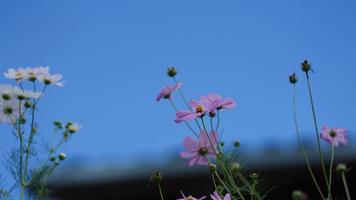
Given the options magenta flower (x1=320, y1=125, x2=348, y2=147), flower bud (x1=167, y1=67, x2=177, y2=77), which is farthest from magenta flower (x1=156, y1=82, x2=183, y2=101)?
magenta flower (x1=320, y1=125, x2=348, y2=147)

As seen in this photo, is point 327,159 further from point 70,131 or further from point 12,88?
point 12,88

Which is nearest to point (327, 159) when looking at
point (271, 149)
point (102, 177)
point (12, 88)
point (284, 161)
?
point (284, 161)

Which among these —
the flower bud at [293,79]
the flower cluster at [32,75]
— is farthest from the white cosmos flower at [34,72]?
the flower bud at [293,79]

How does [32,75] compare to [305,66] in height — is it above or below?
above

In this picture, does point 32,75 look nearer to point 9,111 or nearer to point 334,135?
point 9,111

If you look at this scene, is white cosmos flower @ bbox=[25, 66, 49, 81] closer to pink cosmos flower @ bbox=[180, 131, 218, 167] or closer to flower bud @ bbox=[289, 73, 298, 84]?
pink cosmos flower @ bbox=[180, 131, 218, 167]

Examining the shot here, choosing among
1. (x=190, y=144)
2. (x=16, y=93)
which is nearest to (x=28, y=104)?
(x=16, y=93)
